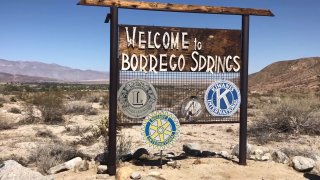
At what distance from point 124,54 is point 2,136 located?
8.02 meters

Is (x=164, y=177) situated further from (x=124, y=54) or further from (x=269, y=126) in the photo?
(x=269, y=126)

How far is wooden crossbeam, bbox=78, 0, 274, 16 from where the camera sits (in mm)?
8172

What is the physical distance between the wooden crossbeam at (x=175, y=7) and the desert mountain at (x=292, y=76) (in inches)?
2161

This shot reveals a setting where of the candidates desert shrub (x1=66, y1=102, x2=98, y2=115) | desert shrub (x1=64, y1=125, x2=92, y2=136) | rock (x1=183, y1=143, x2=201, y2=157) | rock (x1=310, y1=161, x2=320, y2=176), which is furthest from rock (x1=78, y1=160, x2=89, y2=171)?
desert shrub (x1=66, y1=102, x2=98, y2=115)

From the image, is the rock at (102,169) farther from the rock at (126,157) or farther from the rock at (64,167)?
the rock at (126,157)

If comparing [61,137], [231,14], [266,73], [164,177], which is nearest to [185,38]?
[231,14]

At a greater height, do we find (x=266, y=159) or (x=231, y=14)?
(x=231, y=14)

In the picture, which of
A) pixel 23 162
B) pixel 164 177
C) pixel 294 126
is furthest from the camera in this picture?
pixel 294 126

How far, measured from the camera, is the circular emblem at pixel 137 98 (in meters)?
8.59

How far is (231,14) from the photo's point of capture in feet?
30.4

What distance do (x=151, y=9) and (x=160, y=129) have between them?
2.36 meters

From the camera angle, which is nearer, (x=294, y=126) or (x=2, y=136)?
(x=2, y=136)

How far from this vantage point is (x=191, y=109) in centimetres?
924

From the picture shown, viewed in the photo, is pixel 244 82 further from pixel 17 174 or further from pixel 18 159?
pixel 18 159
